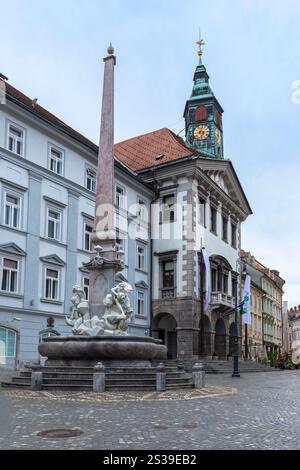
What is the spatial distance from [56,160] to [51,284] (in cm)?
694

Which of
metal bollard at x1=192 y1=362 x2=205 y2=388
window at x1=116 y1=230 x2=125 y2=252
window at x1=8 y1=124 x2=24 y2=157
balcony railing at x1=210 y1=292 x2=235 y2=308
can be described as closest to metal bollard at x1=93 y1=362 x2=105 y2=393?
metal bollard at x1=192 y1=362 x2=205 y2=388

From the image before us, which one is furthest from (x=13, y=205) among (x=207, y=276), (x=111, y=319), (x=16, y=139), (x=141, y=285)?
(x=207, y=276)

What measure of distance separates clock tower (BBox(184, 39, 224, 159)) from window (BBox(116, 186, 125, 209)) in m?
13.6

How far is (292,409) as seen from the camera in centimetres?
1318

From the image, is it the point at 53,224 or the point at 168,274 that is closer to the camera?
the point at 53,224

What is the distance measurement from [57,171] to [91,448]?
2511 centimetres

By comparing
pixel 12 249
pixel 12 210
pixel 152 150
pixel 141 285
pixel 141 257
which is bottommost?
pixel 141 285

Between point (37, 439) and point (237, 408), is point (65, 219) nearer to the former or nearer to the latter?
point (237, 408)

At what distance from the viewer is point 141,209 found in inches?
1578

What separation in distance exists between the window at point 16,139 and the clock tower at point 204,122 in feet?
75.7

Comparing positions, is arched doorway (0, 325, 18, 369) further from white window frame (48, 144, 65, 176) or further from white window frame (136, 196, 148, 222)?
white window frame (136, 196, 148, 222)

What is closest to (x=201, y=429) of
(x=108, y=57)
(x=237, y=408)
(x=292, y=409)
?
(x=237, y=408)

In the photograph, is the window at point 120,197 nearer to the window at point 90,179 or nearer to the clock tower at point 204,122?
the window at point 90,179

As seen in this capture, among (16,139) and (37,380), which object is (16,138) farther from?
(37,380)
